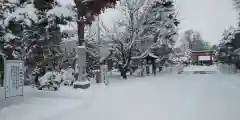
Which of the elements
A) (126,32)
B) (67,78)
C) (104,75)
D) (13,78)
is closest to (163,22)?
(126,32)

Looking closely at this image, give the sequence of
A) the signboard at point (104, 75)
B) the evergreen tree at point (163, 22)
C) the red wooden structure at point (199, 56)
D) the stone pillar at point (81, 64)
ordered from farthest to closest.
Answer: the red wooden structure at point (199, 56) → the evergreen tree at point (163, 22) → the signboard at point (104, 75) → the stone pillar at point (81, 64)

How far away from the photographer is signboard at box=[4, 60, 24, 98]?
29.5 ft

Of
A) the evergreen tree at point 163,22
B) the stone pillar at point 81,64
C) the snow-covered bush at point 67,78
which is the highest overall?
the evergreen tree at point 163,22

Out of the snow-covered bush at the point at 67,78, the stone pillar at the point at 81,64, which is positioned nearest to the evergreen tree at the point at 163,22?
the snow-covered bush at the point at 67,78

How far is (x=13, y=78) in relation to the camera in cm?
933

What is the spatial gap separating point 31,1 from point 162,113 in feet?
21.9

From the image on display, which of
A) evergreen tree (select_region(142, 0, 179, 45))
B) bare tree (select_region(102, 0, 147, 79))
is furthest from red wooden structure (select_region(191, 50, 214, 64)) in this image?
bare tree (select_region(102, 0, 147, 79))

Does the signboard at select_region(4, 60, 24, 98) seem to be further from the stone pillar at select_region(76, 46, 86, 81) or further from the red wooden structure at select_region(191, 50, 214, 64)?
the red wooden structure at select_region(191, 50, 214, 64)

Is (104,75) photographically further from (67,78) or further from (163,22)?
(163,22)

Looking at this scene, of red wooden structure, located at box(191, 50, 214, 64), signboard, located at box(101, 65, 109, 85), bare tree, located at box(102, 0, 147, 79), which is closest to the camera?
signboard, located at box(101, 65, 109, 85)

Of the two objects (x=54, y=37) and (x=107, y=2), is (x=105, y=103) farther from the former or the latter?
(x=54, y=37)

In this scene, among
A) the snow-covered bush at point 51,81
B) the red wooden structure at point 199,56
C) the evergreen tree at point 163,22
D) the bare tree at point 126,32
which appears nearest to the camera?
the snow-covered bush at point 51,81

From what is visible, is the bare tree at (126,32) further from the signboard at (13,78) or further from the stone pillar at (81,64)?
Answer: the signboard at (13,78)

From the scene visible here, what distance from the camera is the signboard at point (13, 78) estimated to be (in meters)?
8.98
